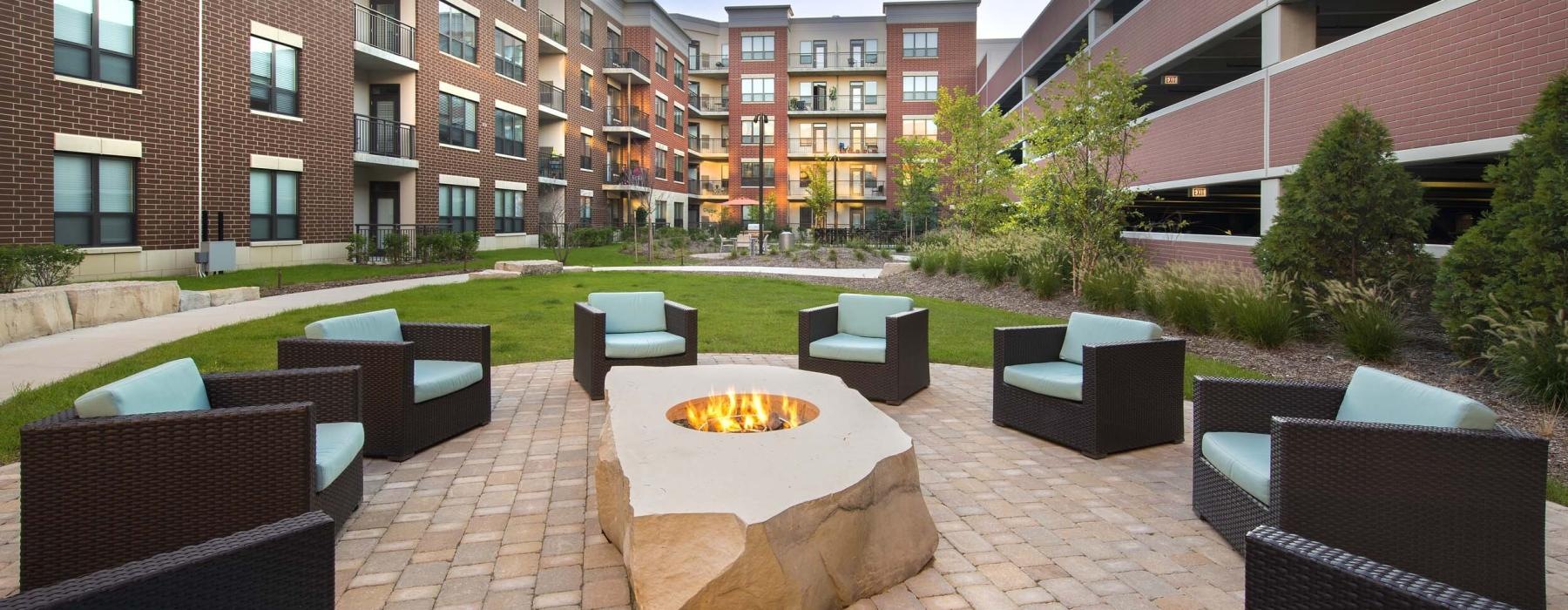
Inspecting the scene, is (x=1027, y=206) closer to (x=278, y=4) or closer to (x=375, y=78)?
(x=278, y=4)

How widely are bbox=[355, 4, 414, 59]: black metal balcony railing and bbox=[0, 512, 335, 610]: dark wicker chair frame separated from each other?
81.0 ft

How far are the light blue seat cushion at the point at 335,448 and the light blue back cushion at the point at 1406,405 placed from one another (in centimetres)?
447

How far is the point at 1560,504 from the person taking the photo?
4.55m

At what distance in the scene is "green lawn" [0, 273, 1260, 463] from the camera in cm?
786

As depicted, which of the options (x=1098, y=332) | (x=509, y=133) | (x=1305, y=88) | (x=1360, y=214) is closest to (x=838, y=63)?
(x=509, y=133)

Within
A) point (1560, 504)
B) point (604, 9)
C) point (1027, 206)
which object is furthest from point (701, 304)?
point (604, 9)

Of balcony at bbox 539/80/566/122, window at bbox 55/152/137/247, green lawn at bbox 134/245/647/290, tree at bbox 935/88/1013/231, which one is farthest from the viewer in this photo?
balcony at bbox 539/80/566/122

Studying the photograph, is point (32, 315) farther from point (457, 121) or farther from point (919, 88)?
point (919, 88)

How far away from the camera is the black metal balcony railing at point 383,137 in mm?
24188

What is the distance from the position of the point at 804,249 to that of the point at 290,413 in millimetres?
28311

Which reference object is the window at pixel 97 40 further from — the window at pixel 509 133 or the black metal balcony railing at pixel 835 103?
the black metal balcony railing at pixel 835 103

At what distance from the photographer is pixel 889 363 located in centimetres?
695

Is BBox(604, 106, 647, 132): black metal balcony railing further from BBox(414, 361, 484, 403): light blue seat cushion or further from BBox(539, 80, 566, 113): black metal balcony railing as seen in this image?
BBox(414, 361, 484, 403): light blue seat cushion

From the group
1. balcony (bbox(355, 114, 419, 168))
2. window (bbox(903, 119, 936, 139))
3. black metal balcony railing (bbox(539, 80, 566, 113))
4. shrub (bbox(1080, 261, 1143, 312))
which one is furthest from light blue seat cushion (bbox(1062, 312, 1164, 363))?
window (bbox(903, 119, 936, 139))
